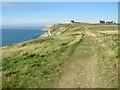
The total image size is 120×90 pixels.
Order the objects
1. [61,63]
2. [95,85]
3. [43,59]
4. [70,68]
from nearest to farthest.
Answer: [95,85], [70,68], [61,63], [43,59]

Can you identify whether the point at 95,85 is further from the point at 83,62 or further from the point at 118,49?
the point at 118,49

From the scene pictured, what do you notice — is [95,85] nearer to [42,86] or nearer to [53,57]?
[42,86]

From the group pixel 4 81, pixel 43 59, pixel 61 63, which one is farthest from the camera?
pixel 43 59

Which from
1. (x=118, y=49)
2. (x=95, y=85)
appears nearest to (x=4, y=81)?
(x=95, y=85)

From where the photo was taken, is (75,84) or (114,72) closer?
(75,84)

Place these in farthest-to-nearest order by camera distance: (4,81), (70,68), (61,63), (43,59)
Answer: (43,59), (61,63), (70,68), (4,81)

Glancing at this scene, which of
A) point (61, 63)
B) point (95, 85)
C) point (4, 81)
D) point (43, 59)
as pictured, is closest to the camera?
point (95, 85)

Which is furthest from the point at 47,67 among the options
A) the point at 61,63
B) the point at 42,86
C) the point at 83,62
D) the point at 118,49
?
the point at 118,49

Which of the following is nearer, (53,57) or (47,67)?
(47,67)

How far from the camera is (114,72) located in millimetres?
→ 22750

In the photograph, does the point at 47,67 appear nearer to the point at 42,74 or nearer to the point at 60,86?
the point at 42,74

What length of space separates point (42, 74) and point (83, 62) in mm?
5814

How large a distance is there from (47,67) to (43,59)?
171 inches

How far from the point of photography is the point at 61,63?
88.0 feet
